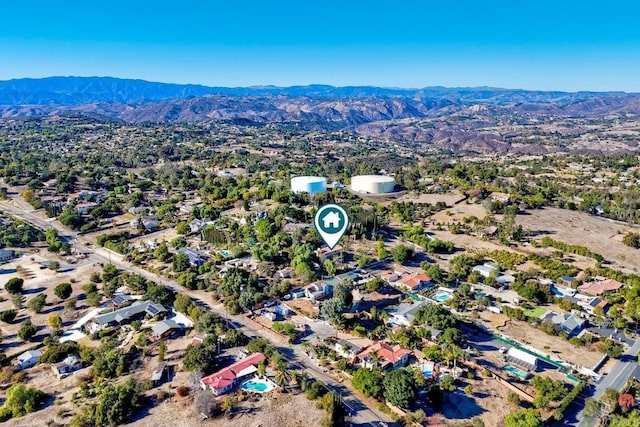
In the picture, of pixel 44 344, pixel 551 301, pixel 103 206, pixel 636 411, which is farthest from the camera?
pixel 103 206

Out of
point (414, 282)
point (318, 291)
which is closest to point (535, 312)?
point (414, 282)

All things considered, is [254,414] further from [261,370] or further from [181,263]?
[181,263]

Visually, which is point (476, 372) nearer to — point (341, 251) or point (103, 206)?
point (341, 251)

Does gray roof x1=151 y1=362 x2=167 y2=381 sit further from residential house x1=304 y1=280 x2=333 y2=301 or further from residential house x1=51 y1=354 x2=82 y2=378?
residential house x1=304 y1=280 x2=333 y2=301

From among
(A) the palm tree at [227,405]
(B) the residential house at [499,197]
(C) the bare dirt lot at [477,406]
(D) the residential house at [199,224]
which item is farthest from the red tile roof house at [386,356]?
(B) the residential house at [499,197]

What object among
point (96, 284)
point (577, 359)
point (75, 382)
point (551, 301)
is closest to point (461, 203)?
point (551, 301)

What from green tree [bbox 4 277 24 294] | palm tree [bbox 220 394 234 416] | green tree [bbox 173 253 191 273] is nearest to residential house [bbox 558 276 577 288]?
palm tree [bbox 220 394 234 416]
